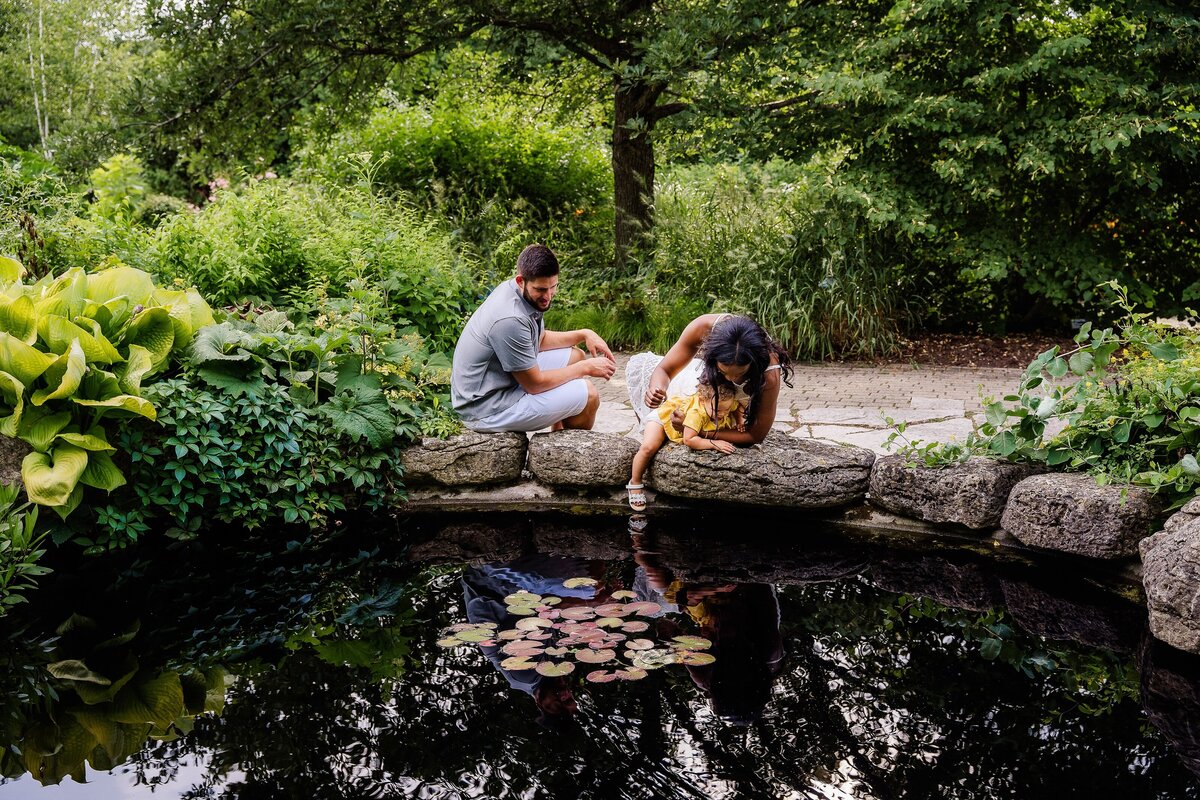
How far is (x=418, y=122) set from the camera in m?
10.7

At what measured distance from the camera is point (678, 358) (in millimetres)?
4887

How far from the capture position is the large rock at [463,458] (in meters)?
4.88

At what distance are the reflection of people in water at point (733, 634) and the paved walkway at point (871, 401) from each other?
1.42m

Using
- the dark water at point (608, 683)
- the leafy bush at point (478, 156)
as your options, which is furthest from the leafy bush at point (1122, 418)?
Result: the leafy bush at point (478, 156)

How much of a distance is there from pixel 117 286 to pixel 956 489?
13.0ft

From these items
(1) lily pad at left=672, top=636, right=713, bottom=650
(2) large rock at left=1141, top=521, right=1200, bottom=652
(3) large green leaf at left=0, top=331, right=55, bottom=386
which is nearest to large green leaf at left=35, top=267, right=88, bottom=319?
(3) large green leaf at left=0, top=331, right=55, bottom=386

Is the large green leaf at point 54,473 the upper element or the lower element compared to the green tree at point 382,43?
lower

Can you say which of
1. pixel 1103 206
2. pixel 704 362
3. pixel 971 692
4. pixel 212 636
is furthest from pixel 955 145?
pixel 212 636

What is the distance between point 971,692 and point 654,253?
5.91 meters

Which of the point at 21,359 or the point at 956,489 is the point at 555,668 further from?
the point at 21,359

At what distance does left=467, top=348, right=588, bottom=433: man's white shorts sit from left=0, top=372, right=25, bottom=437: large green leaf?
1.99 meters

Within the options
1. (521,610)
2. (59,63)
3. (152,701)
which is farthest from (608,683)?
(59,63)

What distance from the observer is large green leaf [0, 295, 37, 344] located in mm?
3988

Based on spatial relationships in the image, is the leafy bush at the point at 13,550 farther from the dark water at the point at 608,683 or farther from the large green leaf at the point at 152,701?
the large green leaf at the point at 152,701
